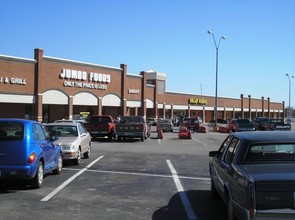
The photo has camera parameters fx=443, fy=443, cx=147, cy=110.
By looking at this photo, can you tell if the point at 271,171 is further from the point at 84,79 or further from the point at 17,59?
the point at 84,79

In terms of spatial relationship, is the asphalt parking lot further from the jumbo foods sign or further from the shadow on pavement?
the jumbo foods sign

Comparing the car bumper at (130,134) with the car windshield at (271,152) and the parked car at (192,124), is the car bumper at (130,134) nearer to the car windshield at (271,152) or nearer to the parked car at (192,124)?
the parked car at (192,124)

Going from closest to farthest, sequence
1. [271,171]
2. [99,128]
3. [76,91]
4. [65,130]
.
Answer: [271,171] → [65,130] → [99,128] → [76,91]

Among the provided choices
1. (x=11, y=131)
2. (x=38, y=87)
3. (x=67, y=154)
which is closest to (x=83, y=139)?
(x=67, y=154)

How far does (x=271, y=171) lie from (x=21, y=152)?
19.2 feet

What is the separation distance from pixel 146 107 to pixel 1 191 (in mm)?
65486

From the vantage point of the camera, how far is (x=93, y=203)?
864 centimetres

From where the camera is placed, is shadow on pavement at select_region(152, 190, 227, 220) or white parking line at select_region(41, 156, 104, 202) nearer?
shadow on pavement at select_region(152, 190, 227, 220)

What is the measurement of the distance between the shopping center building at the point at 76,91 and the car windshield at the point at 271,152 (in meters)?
42.8

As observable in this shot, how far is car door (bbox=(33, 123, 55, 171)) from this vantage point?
10532mm

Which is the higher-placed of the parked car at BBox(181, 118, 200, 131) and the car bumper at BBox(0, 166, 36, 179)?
the parked car at BBox(181, 118, 200, 131)

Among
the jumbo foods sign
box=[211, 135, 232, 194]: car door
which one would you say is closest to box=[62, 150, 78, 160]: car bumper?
box=[211, 135, 232, 194]: car door

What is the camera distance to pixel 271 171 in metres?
5.83

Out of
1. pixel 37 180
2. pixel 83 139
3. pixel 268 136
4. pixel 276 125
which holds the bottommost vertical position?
pixel 37 180
